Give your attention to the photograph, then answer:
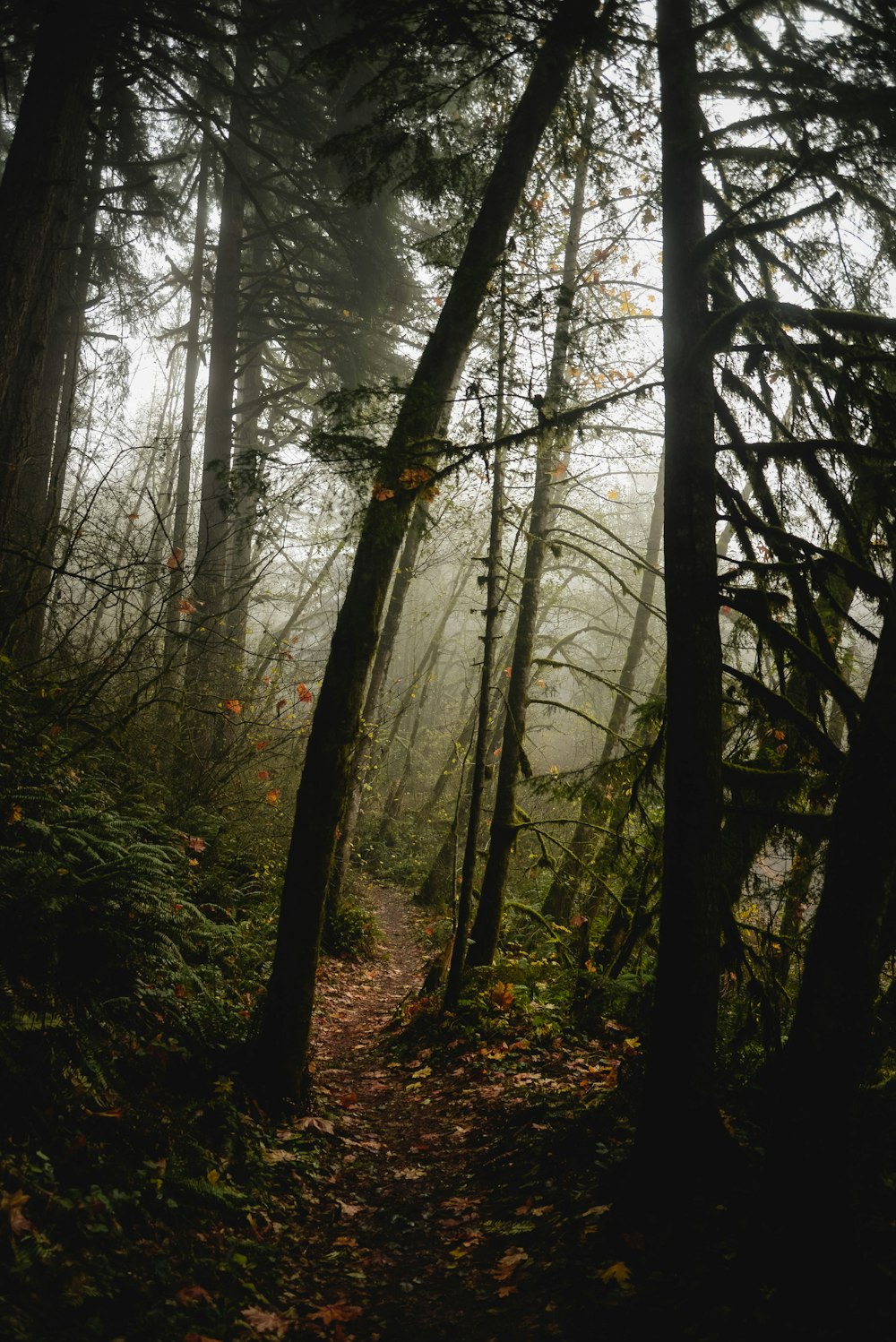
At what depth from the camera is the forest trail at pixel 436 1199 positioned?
3.30m

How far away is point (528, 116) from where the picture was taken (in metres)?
5.30

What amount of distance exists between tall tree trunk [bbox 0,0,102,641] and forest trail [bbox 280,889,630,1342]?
581cm

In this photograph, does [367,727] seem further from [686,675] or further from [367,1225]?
[686,675]

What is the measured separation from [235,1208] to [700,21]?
25.7 feet

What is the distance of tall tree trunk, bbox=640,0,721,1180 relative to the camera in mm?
3773

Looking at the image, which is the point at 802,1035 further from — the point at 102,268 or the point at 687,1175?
the point at 102,268

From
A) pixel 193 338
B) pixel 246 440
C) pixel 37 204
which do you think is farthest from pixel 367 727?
pixel 193 338

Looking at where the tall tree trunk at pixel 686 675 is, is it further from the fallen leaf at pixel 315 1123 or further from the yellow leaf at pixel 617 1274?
the fallen leaf at pixel 315 1123

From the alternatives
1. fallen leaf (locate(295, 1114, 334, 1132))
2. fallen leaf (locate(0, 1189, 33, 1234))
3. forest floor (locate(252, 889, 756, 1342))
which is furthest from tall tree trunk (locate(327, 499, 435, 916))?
fallen leaf (locate(0, 1189, 33, 1234))

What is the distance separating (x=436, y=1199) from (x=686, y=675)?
366cm

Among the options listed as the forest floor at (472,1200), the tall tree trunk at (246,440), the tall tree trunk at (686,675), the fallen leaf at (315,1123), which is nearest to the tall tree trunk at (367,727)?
the tall tree trunk at (246,440)

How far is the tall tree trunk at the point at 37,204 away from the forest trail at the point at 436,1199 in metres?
5.81

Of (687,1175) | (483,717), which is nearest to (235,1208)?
(687,1175)

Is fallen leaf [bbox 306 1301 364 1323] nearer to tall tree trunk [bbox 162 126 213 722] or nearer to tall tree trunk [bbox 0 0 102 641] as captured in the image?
tall tree trunk [bbox 0 0 102 641]
